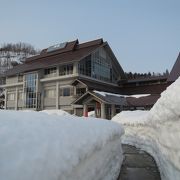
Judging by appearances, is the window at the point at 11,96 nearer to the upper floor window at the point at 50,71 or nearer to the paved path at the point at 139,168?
the upper floor window at the point at 50,71

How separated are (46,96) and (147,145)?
26.6 meters

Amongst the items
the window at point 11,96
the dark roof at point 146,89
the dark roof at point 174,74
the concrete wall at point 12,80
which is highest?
the concrete wall at point 12,80

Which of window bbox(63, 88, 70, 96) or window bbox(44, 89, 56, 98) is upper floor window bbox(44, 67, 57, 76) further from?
window bbox(63, 88, 70, 96)

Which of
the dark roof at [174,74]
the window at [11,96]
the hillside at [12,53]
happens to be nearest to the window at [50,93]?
the window at [11,96]

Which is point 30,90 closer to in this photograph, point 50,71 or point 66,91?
point 50,71

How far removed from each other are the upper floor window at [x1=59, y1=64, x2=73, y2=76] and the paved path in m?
24.6

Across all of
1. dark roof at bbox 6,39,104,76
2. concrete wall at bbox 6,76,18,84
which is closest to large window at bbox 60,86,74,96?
dark roof at bbox 6,39,104,76

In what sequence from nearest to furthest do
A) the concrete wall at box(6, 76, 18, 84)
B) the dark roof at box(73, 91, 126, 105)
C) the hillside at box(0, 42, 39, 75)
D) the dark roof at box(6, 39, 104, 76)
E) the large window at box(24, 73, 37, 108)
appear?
the dark roof at box(73, 91, 126, 105)
the dark roof at box(6, 39, 104, 76)
the large window at box(24, 73, 37, 108)
the concrete wall at box(6, 76, 18, 84)
the hillside at box(0, 42, 39, 75)

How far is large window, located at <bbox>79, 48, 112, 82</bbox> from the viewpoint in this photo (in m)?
34.4

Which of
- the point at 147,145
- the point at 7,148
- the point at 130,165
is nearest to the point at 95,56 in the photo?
the point at 147,145

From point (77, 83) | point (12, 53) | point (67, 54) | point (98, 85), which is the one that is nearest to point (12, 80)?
point (67, 54)

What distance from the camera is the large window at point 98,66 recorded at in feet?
113

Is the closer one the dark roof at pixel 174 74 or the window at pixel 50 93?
the dark roof at pixel 174 74

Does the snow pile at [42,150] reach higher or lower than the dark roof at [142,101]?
lower
